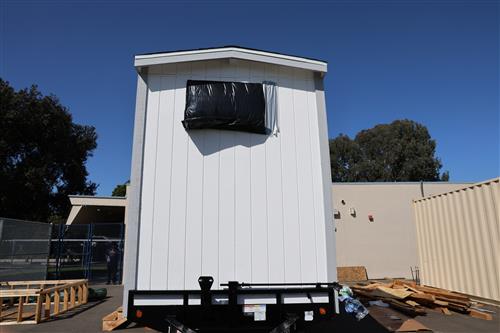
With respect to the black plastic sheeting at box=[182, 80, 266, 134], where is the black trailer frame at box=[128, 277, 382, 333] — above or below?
below

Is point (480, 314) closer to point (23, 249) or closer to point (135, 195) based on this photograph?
point (135, 195)

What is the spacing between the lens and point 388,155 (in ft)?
112

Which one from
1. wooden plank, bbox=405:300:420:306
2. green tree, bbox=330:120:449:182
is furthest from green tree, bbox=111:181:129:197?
wooden plank, bbox=405:300:420:306

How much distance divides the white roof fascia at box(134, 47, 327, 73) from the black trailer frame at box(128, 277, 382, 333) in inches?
113

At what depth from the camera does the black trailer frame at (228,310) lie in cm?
382

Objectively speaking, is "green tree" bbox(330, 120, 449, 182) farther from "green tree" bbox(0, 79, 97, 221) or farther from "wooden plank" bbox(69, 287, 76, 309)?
"wooden plank" bbox(69, 287, 76, 309)

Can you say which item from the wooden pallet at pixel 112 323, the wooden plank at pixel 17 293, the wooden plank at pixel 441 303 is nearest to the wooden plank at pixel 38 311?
the wooden plank at pixel 17 293

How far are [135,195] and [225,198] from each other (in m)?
1.11

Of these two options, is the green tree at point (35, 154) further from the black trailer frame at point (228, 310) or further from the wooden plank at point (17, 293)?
the black trailer frame at point (228, 310)

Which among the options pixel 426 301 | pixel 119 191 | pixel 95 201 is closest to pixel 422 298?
pixel 426 301

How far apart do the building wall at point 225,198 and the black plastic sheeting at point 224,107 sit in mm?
103

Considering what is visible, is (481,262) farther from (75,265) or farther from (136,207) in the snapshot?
(75,265)

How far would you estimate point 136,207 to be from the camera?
14.0 feet

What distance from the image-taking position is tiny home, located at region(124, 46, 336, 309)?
4.27 metres
